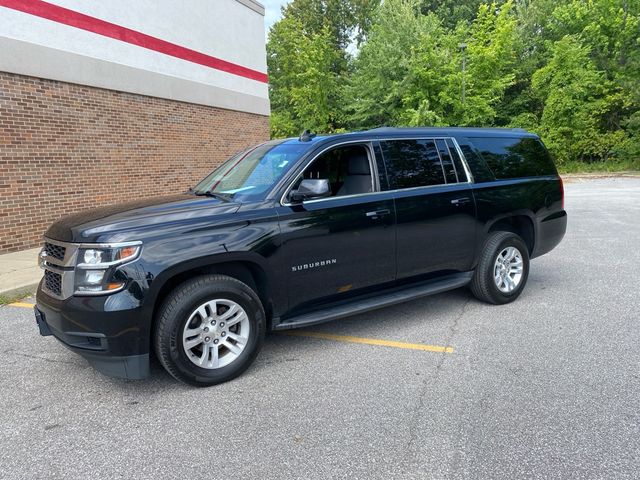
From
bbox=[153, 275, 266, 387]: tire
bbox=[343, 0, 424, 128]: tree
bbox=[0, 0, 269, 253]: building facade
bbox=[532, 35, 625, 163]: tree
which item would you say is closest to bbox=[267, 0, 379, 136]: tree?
bbox=[343, 0, 424, 128]: tree

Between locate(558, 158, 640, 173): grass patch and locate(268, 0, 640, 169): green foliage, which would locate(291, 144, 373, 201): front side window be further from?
locate(558, 158, 640, 173): grass patch

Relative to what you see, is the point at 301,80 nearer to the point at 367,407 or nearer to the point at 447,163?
the point at 447,163

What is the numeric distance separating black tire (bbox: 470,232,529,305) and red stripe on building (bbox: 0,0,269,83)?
8.85m

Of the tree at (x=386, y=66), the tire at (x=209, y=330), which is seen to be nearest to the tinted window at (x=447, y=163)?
the tire at (x=209, y=330)

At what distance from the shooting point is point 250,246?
3.32 meters

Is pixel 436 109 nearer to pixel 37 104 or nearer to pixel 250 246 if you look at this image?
pixel 37 104

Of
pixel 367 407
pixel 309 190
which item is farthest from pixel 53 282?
pixel 367 407

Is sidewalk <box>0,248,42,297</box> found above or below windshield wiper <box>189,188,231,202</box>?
below

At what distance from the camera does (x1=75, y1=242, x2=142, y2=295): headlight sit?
9.58 feet

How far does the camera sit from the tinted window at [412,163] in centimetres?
417

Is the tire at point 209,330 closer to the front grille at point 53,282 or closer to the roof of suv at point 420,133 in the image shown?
the front grille at point 53,282

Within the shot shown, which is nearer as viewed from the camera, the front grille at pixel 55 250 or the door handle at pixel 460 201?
the front grille at pixel 55 250

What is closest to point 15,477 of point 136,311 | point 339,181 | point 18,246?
point 136,311

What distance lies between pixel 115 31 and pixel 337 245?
8942 mm
